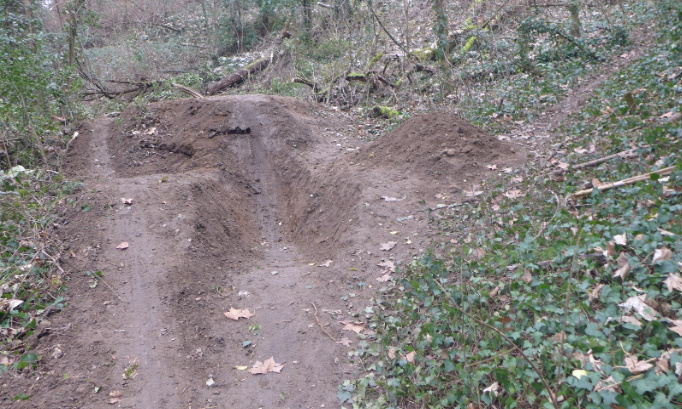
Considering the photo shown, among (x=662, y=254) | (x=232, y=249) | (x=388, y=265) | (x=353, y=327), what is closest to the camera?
(x=662, y=254)

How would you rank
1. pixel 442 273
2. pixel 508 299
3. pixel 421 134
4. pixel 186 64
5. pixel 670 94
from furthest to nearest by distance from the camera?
pixel 186 64, pixel 421 134, pixel 670 94, pixel 442 273, pixel 508 299

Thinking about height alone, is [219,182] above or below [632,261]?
below

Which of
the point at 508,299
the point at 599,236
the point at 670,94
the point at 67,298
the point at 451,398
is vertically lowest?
the point at 67,298

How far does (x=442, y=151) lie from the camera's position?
7.37 metres

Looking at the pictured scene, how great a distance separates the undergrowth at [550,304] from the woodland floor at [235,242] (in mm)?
504

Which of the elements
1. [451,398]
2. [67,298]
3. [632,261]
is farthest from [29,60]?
[632,261]

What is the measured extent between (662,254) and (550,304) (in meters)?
0.83

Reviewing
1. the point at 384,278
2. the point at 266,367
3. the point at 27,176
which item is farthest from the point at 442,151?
the point at 27,176

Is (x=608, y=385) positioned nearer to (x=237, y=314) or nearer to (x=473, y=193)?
(x=237, y=314)

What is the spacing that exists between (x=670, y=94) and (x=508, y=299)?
5140mm

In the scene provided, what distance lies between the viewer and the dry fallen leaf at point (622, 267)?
3.36m

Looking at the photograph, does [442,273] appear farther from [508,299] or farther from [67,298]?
[67,298]

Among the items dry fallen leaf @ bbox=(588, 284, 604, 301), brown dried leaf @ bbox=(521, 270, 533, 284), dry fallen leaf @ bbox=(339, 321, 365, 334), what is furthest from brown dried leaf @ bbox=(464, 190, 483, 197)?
dry fallen leaf @ bbox=(588, 284, 604, 301)

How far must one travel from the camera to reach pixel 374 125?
1123cm
